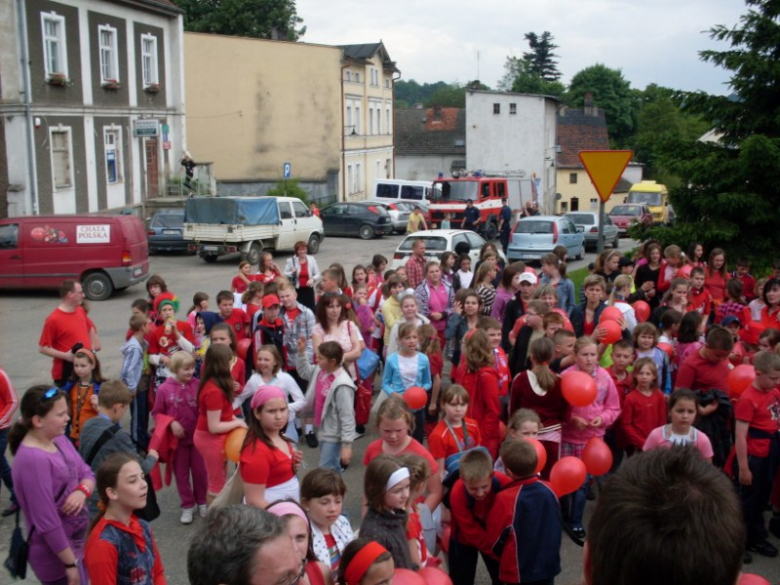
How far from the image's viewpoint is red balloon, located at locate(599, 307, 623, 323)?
28.1ft

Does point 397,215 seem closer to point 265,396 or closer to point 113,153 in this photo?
point 113,153

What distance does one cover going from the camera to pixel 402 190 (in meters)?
45.9

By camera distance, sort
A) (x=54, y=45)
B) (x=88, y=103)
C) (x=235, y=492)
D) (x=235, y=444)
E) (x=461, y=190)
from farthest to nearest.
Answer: (x=461, y=190), (x=88, y=103), (x=54, y=45), (x=235, y=444), (x=235, y=492)

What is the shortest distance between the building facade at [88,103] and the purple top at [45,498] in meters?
25.2

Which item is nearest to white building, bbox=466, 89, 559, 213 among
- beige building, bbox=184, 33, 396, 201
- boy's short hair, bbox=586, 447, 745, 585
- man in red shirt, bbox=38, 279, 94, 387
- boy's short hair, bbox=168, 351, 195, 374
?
beige building, bbox=184, 33, 396, 201

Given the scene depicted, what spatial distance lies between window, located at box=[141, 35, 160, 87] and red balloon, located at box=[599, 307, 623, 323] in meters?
31.0

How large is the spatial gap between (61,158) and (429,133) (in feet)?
149

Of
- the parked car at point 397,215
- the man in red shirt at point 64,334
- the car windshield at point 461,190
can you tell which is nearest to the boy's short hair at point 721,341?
the man in red shirt at point 64,334

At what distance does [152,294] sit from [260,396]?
5.30m

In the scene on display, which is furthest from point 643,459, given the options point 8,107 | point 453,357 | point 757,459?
point 8,107

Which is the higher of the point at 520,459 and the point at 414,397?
the point at 520,459

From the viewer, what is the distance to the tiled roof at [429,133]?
69750 mm

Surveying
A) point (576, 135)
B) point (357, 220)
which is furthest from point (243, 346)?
point (576, 135)

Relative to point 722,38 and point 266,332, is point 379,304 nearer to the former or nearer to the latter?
point 266,332
